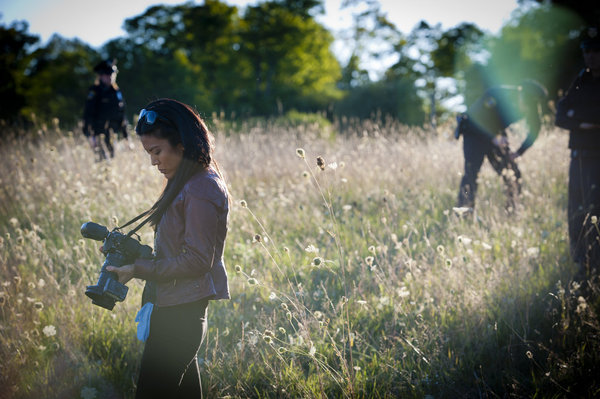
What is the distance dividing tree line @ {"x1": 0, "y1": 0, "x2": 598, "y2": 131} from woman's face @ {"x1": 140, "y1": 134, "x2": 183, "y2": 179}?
20.0m

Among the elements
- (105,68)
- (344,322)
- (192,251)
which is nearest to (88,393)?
(192,251)

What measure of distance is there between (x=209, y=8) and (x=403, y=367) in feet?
103

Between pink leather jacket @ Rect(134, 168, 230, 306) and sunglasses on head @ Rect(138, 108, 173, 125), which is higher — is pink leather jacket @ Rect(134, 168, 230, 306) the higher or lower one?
the lower one

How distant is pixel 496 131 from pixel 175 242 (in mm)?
4463

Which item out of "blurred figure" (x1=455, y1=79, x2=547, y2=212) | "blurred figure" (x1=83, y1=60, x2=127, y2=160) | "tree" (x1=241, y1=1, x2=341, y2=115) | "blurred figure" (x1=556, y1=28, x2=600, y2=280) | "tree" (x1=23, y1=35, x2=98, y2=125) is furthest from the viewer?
"tree" (x1=241, y1=1, x2=341, y2=115)

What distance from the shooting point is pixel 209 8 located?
29.1 meters

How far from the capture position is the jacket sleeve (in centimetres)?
157

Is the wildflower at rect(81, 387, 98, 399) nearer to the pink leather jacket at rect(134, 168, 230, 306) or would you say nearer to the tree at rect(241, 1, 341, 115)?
the pink leather jacket at rect(134, 168, 230, 306)

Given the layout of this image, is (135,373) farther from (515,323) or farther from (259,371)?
(515,323)

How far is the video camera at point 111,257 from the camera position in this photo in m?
1.58

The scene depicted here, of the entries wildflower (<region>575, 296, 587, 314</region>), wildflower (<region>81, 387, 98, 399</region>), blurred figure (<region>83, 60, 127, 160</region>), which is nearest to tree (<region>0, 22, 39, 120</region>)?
blurred figure (<region>83, 60, 127, 160</region>)

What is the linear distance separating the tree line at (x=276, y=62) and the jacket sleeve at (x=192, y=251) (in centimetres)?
2024

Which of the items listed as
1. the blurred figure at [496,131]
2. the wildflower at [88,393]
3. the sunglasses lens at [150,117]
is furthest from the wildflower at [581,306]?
the wildflower at [88,393]

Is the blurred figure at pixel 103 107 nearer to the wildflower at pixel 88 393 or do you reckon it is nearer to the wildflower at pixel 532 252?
the wildflower at pixel 88 393
